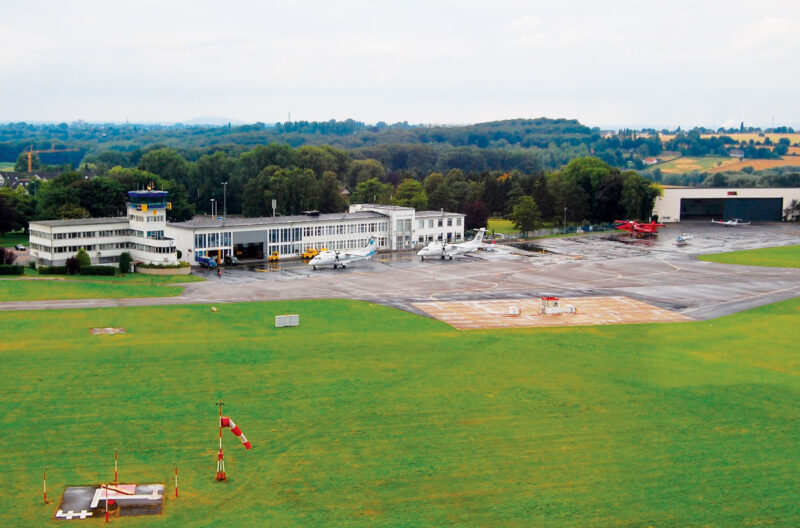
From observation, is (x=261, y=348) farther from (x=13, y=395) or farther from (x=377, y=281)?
(x=377, y=281)

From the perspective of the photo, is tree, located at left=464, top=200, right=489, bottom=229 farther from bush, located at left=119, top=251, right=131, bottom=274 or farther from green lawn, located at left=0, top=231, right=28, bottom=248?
green lawn, located at left=0, top=231, right=28, bottom=248

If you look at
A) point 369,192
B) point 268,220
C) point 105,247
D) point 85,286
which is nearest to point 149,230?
point 105,247

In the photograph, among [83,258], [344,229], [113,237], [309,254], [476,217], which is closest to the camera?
[83,258]

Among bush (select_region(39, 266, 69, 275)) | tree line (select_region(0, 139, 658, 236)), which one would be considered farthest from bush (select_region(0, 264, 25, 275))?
tree line (select_region(0, 139, 658, 236))

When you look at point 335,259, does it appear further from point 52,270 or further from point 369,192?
point 369,192

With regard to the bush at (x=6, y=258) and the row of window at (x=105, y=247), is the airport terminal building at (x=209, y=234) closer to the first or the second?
the row of window at (x=105, y=247)

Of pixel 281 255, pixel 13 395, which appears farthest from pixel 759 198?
pixel 13 395
